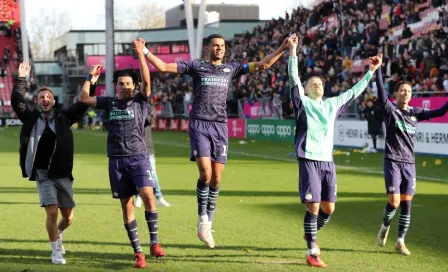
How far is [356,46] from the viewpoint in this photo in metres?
31.8

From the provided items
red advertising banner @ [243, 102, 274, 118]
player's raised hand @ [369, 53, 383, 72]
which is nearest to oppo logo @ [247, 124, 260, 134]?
red advertising banner @ [243, 102, 274, 118]

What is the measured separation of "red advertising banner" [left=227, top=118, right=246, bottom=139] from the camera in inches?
1430

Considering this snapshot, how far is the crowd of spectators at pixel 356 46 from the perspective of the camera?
25.9 meters

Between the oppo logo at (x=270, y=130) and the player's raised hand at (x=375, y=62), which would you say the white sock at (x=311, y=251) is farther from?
the oppo logo at (x=270, y=130)

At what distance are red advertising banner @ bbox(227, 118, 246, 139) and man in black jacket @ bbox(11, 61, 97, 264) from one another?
91.0 ft

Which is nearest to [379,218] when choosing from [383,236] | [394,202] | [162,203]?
[383,236]

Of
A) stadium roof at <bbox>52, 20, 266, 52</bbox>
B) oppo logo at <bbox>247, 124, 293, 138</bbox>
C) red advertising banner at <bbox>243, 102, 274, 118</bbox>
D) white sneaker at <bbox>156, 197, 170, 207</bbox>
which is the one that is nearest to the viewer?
white sneaker at <bbox>156, 197, 170, 207</bbox>

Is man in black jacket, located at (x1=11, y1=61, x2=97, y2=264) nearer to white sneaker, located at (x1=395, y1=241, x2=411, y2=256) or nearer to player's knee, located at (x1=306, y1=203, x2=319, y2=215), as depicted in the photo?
player's knee, located at (x1=306, y1=203, x2=319, y2=215)

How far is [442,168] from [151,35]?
198ft

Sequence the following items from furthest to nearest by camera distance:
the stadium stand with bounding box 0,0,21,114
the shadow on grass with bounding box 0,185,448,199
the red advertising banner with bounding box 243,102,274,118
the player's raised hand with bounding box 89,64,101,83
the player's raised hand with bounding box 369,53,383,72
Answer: the stadium stand with bounding box 0,0,21,114, the red advertising banner with bounding box 243,102,274,118, the shadow on grass with bounding box 0,185,448,199, the player's raised hand with bounding box 369,53,383,72, the player's raised hand with bounding box 89,64,101,83

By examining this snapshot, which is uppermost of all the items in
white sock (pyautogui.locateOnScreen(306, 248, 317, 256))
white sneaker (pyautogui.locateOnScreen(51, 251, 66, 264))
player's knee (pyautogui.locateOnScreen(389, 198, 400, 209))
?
player's knee (pyautogui.locateOnScreen(389, 198, 400, 209))

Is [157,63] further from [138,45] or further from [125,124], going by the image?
[125,124]

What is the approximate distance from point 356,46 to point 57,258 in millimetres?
25279

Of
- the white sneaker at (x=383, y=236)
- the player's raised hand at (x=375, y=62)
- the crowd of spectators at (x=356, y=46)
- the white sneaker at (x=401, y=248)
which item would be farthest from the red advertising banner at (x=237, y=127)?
the white sneaker at (x=401, y=248)
